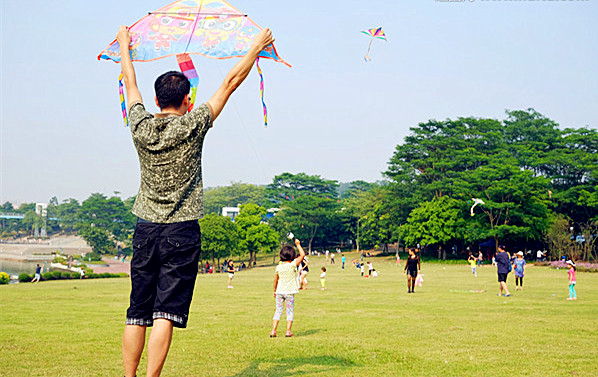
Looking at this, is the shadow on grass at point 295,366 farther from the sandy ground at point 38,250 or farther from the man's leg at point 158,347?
the sandy ground at point 38,250

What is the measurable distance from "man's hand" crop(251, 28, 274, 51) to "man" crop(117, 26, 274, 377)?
295mm

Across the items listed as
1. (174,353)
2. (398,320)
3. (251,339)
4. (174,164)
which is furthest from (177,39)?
(398,320)

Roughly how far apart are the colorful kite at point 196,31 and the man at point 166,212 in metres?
1.19

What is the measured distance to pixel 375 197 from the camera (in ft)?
307

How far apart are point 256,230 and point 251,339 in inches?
2645

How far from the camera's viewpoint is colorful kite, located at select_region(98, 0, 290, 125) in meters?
5.45

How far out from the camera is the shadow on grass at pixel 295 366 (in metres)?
6.80

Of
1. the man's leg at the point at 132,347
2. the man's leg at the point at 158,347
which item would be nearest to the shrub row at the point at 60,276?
the man's leg at the point at 132,347

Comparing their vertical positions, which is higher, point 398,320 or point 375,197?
point 375,197

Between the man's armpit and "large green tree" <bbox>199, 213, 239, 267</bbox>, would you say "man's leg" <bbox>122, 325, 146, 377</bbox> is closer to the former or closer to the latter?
the man's armpit

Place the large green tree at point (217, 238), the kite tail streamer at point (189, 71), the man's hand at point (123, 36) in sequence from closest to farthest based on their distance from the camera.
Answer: the man's hand at point (123, 36) → the kite tail streamer at point (189, 71) → the large green tree at point (217, 238)

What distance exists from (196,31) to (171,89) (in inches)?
59.6

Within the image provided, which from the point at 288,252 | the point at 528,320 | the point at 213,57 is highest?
the point at 213,57

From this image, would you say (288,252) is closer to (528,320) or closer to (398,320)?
(398,320)
